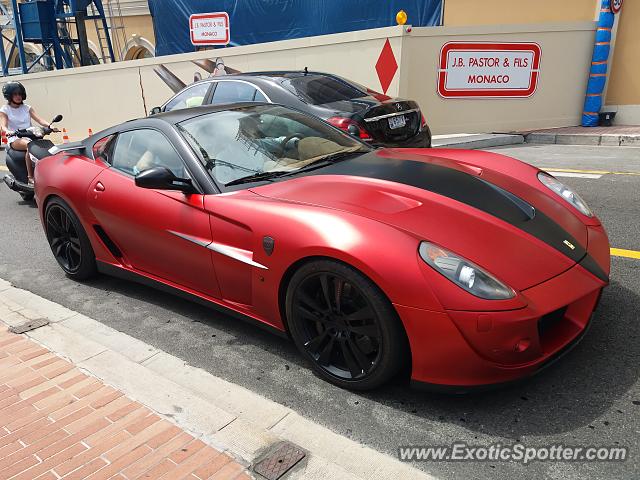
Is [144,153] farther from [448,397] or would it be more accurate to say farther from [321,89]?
[321,89]

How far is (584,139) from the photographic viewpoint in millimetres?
10391

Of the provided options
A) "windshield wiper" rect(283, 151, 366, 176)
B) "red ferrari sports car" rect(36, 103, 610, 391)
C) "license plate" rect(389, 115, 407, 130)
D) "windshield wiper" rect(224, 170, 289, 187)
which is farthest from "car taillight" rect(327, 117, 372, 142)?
"windshield wiper" rect(224, 170, 289, 187)

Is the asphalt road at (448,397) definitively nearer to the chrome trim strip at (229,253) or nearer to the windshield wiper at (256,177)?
the chrome trim strip at (229,253)

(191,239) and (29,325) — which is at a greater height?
Answer: (191,239)

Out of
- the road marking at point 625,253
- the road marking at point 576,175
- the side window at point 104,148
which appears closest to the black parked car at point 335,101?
the road marking at point 576,175

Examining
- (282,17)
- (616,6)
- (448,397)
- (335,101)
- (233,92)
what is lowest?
(448,397)

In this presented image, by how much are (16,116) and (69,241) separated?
439 centimetres

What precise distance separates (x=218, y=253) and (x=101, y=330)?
107 centimetres

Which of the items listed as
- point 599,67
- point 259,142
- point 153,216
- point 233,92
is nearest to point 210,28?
point 599,67

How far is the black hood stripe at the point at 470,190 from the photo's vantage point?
8.76ft

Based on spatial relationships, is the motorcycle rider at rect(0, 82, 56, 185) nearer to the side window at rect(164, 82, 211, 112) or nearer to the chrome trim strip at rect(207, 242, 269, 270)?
the side window at rect(164, 82, 211, 112)

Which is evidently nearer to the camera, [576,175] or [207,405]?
[207,405]

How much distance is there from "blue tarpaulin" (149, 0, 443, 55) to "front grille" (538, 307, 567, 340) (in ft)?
44.4

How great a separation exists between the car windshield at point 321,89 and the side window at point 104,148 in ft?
10.2
